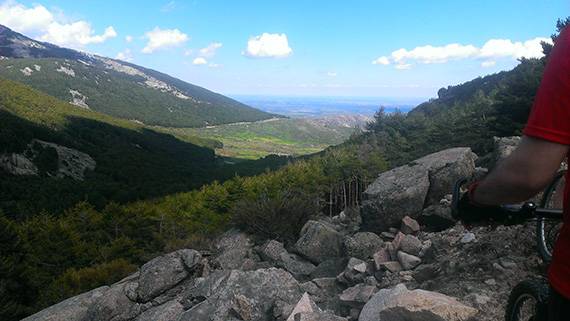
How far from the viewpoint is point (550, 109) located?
977mm

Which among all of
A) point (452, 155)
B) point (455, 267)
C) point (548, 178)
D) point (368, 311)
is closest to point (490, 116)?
point (452, 155)

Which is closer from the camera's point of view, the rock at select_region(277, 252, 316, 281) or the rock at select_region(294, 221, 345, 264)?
the rock at select_region(277, 252, 316, 281)

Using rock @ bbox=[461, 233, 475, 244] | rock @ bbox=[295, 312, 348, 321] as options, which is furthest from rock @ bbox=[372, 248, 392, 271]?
rock @ bbox=[295, 312, 348, 321]

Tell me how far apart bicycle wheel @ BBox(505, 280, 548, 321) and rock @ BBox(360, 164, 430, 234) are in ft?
17.3

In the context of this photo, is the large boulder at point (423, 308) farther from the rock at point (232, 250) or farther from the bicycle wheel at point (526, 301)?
the rock at point (232, 250)

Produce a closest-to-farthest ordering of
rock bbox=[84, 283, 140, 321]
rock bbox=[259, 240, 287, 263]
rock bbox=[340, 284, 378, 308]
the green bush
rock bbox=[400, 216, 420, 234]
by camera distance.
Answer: rock bbox=[340, 284, 378, 308] < rock bbox=[84, 283, 140, 321] < rock bbox=[400, 216, 420, 234] < rock bbox=[259, 240, 287, 263] < the green bush

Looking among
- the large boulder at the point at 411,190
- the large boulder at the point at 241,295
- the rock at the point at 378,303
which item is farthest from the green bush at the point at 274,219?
the rock at the point at 378,303

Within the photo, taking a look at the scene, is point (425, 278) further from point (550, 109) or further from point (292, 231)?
point (292, 231)

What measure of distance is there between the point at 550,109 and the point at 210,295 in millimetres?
5344

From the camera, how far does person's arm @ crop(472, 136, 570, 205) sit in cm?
102

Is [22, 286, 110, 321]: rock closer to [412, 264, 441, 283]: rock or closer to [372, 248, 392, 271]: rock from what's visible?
[372, 248, 392, 271]: rock

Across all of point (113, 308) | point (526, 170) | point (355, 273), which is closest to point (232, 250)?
point (113, 308)

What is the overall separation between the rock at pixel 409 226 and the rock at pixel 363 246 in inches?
34.8

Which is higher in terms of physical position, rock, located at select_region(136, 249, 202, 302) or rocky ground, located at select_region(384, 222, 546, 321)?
rocky ground, located at select_region(384, 222, 546, 321)
